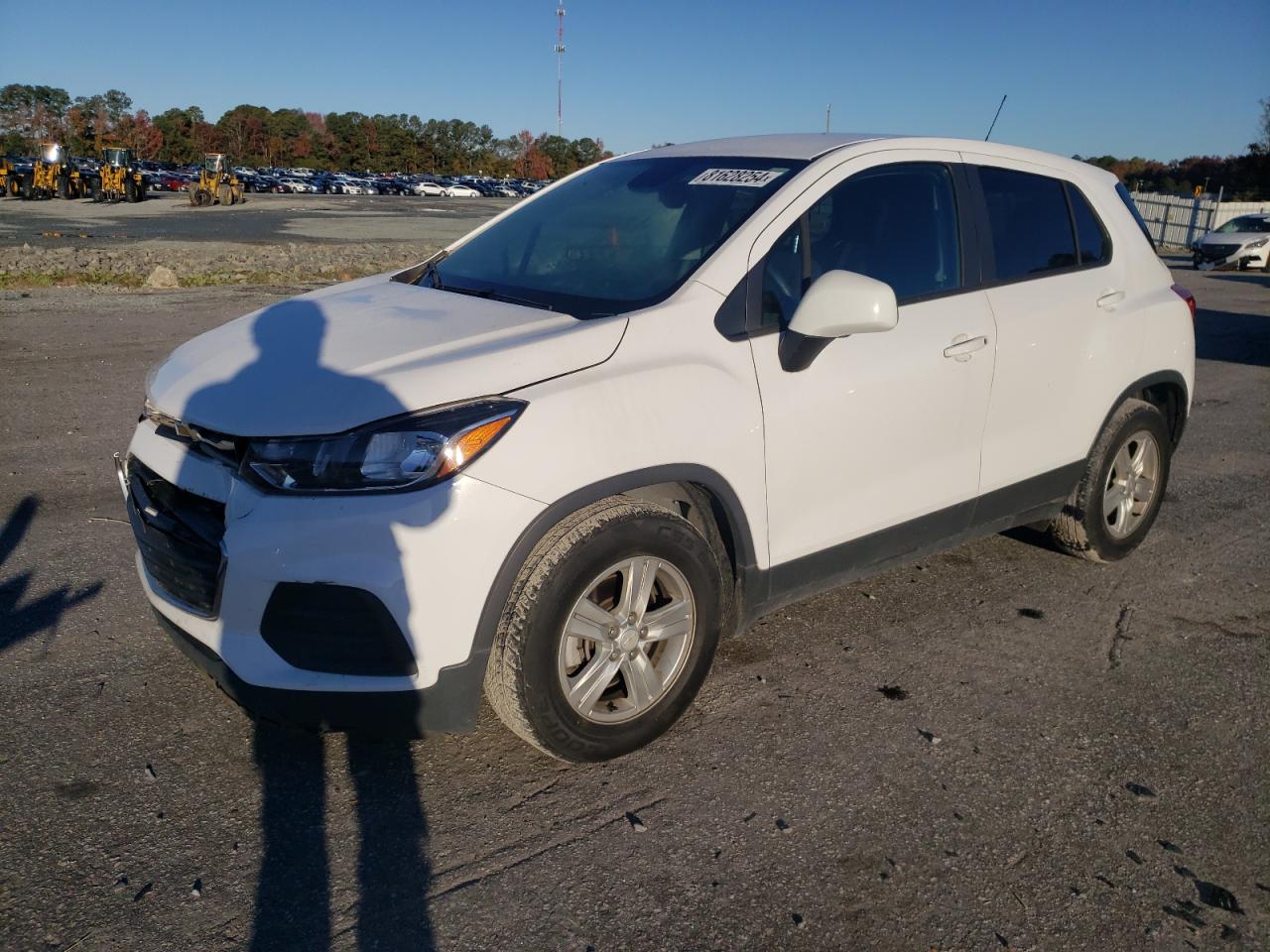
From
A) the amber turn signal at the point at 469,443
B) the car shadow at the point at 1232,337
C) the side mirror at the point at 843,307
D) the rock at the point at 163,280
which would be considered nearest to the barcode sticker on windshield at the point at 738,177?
the side mirror at the point at 843,307

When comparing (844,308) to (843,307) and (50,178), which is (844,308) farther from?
(50,178)

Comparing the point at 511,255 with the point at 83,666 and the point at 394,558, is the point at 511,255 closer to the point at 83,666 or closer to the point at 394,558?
the point at 394,558

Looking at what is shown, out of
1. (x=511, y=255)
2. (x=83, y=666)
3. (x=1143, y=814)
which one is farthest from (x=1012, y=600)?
(x=83, y=666)

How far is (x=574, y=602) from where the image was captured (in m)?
2.89

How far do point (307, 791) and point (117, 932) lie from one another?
25.7 inches

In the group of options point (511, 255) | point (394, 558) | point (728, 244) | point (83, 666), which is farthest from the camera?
point (511, 255)

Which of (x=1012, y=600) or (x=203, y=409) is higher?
(x=203, y=409)

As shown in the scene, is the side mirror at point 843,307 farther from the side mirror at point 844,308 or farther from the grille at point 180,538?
the grille at point 180,538

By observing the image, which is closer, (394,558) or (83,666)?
(394,558)

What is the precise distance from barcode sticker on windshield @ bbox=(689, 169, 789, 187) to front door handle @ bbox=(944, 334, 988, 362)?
90 centimetres

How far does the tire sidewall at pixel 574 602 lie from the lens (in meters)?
2.82

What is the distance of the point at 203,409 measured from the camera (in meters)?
2.92

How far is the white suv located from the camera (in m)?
2.67

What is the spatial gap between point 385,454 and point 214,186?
4705 centimetres
